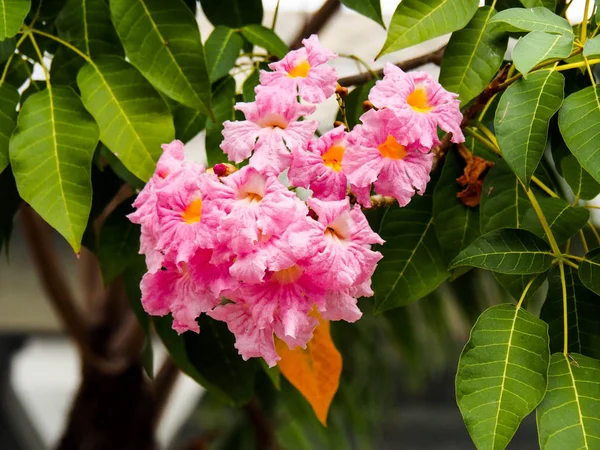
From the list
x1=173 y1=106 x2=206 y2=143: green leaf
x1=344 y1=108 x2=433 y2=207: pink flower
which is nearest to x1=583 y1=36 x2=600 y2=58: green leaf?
x1=344 y1=108 x2=433 y2=207: pink flower

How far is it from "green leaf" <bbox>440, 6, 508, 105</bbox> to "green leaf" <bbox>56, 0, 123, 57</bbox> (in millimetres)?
277

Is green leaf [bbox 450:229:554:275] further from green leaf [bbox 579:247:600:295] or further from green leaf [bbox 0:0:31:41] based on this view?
green leaf [bbox 0:0:31:41]

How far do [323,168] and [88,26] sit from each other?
0.90ft

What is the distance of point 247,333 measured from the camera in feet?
1.86

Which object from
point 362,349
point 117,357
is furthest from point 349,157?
point 362,349

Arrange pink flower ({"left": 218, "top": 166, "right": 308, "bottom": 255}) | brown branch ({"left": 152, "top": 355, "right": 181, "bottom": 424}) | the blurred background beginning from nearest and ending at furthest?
pink flower ({"left": 218, "top": 166, "right": 308, "bottom": 255})
brown branch ({"left": 152, "top": 355, "right": 181, "bottom": 424})
the blurred background

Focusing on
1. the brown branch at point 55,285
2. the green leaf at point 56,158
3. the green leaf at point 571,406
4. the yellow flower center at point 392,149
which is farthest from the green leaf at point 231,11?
the brown branch at point 55,285

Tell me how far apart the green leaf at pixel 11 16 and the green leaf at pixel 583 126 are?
1.26 feet

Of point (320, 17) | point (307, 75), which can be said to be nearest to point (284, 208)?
point (307, 75)

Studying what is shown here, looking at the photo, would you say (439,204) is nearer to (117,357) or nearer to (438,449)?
(117,357)

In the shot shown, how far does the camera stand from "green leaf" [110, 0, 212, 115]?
68 centimetres

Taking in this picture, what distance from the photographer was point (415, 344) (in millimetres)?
1544

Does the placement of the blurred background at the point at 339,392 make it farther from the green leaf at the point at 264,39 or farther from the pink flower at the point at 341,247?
the pink flower at the point at 341,247

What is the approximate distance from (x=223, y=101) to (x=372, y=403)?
3.67 ft
